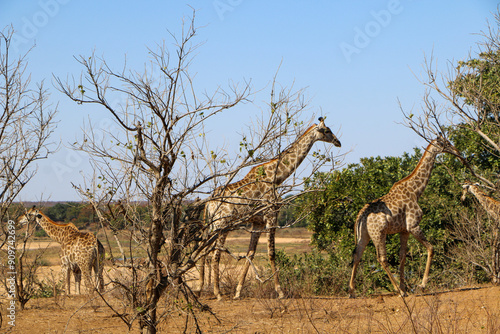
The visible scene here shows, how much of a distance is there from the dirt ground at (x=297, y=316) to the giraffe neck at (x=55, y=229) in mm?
1881

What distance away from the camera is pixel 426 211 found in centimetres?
1286

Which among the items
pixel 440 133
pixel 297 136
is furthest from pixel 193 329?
pixel 440 133

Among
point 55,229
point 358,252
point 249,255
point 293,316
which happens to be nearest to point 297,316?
point 293,316

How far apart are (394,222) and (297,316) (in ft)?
8.86

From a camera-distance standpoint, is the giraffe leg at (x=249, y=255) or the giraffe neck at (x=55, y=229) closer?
the giraffe leg at (x=249, y=255)

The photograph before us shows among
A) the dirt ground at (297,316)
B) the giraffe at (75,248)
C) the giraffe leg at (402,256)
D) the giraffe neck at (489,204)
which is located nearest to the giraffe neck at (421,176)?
the giraffe leg at (402,256)

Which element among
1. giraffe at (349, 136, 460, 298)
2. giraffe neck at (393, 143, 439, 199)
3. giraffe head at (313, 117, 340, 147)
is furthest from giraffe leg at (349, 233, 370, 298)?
giraffe head at (313, 117, 340, 147)

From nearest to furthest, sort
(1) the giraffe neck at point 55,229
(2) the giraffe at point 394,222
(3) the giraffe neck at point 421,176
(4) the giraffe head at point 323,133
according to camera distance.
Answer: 1. (2) the giraffe at point 394,222
2. (4) the giraffe head at point 323,133
3. (3) the giraffe neck at point 421,176
4. (1) the giraffe neck at point 55,229

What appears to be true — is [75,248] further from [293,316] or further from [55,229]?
[293,316]

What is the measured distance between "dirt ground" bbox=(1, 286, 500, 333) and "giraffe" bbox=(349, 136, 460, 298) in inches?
24.3

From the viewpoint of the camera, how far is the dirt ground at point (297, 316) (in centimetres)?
736

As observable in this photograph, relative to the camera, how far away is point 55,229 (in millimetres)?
11539

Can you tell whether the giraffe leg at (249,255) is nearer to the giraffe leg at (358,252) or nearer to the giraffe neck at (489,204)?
the giraffe leg at (358,252)

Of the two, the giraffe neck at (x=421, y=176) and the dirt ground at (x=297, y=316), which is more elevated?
the giraffe neck at (x=421, y=176)
